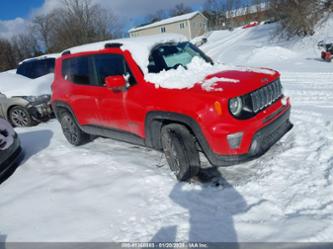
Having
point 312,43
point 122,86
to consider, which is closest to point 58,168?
point 122,86

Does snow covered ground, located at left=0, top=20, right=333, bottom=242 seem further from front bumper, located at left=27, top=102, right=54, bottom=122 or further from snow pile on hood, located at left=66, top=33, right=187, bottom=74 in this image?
front bumper, located at left=27, top=102, right=54, bottom=122

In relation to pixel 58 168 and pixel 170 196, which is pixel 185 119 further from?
pixel 58 168

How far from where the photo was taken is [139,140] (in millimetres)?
4359

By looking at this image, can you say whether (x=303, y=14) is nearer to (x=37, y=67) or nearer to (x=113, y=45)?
(x=37, y=67)

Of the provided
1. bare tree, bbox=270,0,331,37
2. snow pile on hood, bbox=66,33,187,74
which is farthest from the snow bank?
snow pile on hood, bbox=66,33,187,74

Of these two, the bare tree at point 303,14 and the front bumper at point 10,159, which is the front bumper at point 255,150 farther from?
the bare tree at point 303,14

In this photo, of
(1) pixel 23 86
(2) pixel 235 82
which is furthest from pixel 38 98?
(2) pixel 235 82

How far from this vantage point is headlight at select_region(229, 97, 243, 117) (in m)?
3.36

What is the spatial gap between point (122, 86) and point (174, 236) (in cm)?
217

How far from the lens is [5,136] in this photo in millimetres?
5070

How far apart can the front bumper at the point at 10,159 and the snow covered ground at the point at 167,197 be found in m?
0.13

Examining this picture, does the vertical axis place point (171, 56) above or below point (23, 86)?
above

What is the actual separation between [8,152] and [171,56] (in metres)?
3.11

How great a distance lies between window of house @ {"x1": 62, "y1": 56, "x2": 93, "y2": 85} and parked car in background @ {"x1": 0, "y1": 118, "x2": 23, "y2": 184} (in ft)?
4.60
